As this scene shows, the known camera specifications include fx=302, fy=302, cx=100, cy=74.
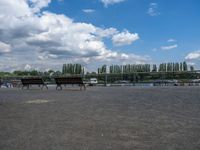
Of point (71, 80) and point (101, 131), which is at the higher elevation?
point (71, 80)

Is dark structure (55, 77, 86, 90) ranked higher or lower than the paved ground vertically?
higher

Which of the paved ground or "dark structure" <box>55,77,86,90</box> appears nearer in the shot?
the paved ground

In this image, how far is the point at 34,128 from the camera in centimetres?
532

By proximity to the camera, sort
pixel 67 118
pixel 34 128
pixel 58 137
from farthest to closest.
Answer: pixel 67 118, pixel 34 128, pixel 58 137

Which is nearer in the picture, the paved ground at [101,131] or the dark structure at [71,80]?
the paved ground at [101,131]

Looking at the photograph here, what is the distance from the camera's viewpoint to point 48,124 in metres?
5.69

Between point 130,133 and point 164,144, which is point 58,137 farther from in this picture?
point 164,144

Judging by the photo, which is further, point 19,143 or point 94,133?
point 94,133

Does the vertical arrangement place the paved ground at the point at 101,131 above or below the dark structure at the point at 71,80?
below

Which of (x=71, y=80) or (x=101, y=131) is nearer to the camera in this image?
(x=101, y=131)

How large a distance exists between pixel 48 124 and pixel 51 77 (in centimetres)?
2230

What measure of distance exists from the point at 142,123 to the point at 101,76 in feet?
68.2

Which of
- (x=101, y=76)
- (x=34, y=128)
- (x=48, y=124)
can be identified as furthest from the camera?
(x=101, y=76)

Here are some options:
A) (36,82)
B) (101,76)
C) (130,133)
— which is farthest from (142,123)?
(101,76)
